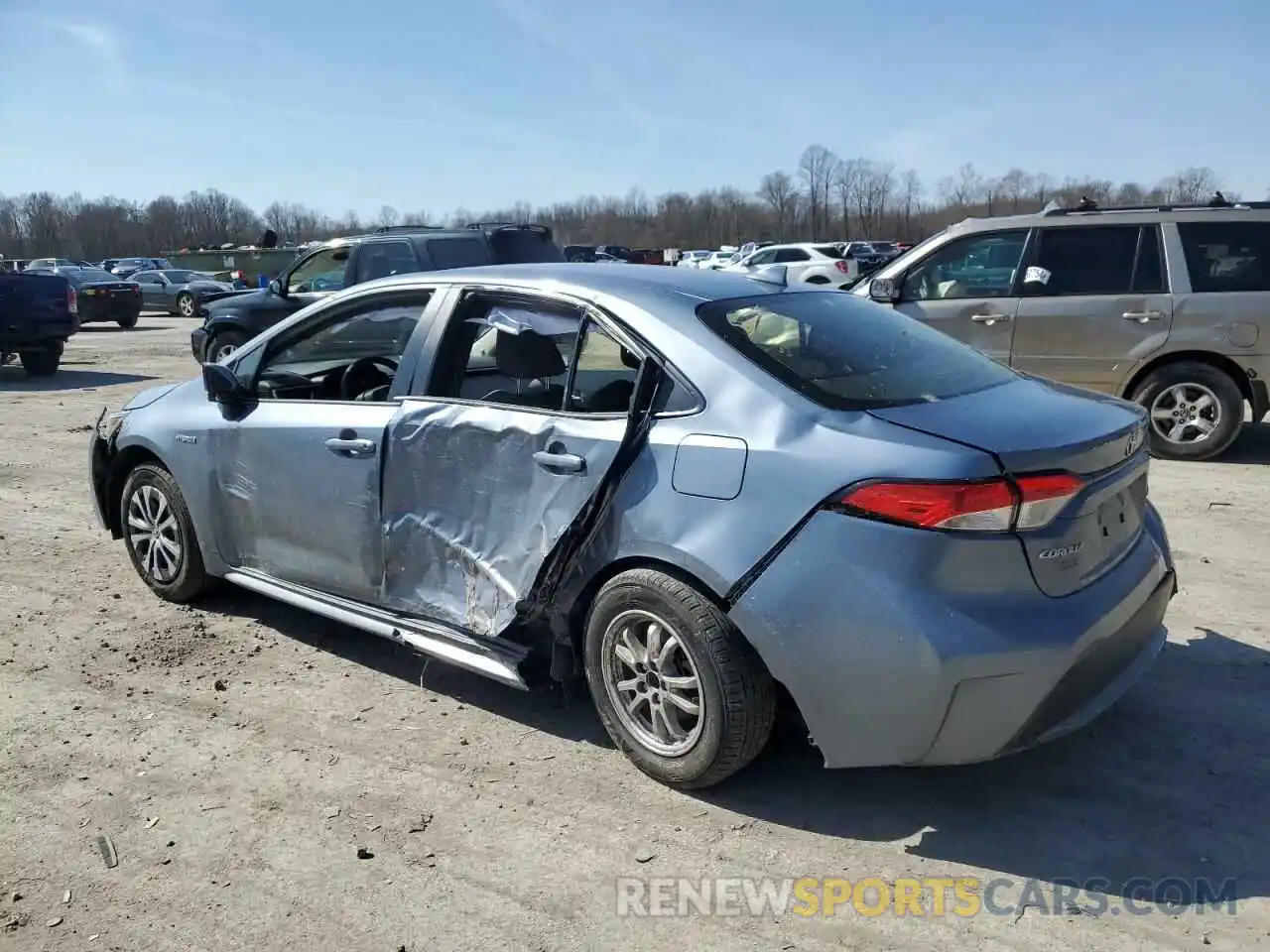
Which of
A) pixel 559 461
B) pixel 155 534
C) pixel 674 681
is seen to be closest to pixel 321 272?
pixel 155 534

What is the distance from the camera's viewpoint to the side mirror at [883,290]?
8508 mm

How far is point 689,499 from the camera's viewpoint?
10.4 feet

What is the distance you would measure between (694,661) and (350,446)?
69.5 inches

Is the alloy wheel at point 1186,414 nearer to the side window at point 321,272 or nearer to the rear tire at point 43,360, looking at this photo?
the side window at point 321,272

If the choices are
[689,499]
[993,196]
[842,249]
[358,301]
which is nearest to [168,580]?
[358,301]

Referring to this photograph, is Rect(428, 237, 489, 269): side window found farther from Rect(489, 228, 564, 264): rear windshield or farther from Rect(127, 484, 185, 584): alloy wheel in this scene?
Rect(127, 484, 185, 584): alloy wheel

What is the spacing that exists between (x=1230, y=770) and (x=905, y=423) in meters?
1.67

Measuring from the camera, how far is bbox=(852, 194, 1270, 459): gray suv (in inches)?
307

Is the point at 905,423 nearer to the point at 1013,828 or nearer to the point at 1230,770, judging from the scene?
the point at 1013,828

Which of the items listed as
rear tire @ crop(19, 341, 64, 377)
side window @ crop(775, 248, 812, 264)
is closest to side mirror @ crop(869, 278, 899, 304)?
rear tire @ crop(19, 341, 64, 377)

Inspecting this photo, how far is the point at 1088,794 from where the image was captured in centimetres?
331

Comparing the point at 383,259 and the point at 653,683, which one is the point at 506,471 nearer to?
the point at 653,683

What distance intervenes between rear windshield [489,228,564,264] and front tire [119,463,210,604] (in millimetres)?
6605
